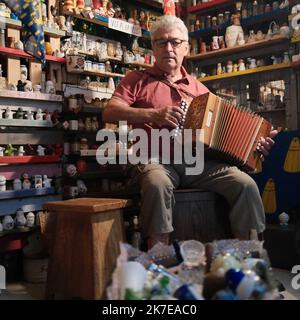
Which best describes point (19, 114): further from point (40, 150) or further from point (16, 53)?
point (16, 53)

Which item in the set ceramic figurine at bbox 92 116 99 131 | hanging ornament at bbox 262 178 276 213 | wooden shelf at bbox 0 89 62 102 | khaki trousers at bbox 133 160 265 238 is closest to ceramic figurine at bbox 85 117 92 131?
ceramic figurine at bbox 92 116 99 131

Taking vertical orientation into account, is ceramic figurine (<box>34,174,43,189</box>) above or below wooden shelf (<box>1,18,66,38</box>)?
below

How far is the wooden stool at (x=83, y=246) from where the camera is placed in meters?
1.69

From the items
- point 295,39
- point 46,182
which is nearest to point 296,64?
point 295,39

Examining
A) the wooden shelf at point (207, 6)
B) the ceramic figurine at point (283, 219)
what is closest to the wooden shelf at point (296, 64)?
the wooden shelf at point (207, 6)

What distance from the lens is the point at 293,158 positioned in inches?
109

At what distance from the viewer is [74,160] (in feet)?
9.53

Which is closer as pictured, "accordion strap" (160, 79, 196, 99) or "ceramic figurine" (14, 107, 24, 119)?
"accordion strap" (160, 79, 196, 99)

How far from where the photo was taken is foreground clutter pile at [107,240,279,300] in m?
0.97

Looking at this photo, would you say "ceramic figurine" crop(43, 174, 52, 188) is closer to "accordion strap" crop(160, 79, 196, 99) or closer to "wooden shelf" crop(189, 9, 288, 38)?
"accordion strap" crop(160, 79, 196, 99)

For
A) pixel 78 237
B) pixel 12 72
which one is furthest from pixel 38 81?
Result: pixel 78 237

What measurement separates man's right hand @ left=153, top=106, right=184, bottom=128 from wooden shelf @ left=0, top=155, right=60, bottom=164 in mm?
983

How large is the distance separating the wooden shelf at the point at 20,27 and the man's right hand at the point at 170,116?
3.85ft
